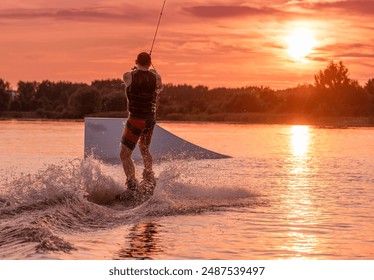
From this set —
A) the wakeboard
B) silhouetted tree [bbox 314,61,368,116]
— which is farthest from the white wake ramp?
silhouetted tree [bbox 314,61,368,116]

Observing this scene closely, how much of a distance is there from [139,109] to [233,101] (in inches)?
2646

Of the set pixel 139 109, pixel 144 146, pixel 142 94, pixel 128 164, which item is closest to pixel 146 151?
pixel 144 146

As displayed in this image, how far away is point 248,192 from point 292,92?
67234 millimetres

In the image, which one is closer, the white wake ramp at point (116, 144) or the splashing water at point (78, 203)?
the splashing water at point (78, 203)

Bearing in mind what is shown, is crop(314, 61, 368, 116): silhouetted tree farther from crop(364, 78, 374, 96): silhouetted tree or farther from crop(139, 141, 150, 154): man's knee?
crop(139, 141, 150, 154): man's knee

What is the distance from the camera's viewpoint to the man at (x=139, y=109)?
12.9 meters

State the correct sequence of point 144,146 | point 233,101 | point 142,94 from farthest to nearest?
point 233,101
point 144,146
point 142,94

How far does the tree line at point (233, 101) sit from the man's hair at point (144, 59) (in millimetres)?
51430

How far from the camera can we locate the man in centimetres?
1289

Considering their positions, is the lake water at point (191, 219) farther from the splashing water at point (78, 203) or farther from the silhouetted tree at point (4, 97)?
the silhouetted tree at point (4, 97)

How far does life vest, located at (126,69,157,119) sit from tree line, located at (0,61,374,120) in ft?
168

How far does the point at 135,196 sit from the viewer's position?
12617 millimetres

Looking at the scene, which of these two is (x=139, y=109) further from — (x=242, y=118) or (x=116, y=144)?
(x=242, y=118)

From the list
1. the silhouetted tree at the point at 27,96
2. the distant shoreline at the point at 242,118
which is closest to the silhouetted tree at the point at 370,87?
the distant shoreline at the point at 242,118
